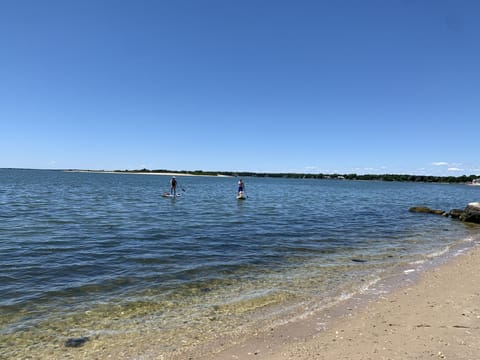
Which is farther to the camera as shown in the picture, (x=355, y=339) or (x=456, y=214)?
(x=456, y=214)

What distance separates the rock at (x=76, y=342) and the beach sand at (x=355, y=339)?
133 millimetres

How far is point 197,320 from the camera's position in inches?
300

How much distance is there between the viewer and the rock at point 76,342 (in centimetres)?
646

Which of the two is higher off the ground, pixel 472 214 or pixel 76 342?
pixel 472 214

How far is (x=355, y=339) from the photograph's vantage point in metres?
6.32

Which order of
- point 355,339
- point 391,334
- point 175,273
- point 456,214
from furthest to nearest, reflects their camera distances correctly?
point 456,214 < point 175,273 < point 391,334 < point 355,339

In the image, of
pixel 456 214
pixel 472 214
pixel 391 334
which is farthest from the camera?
pixel 456 214

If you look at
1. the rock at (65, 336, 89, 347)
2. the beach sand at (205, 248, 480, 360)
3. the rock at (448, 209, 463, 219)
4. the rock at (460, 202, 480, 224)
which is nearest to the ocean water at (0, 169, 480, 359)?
the rock at (65, 336, 89, 347)

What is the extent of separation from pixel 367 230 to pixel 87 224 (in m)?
16.7

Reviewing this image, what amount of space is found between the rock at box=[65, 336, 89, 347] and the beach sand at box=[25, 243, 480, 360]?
0.44ft

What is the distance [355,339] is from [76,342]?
16.9 feet

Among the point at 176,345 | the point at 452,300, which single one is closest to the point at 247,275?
the point at 176,345

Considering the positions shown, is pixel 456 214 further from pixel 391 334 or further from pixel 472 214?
pixel 391 334

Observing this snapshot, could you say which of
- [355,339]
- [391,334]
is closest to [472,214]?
[391,334]
